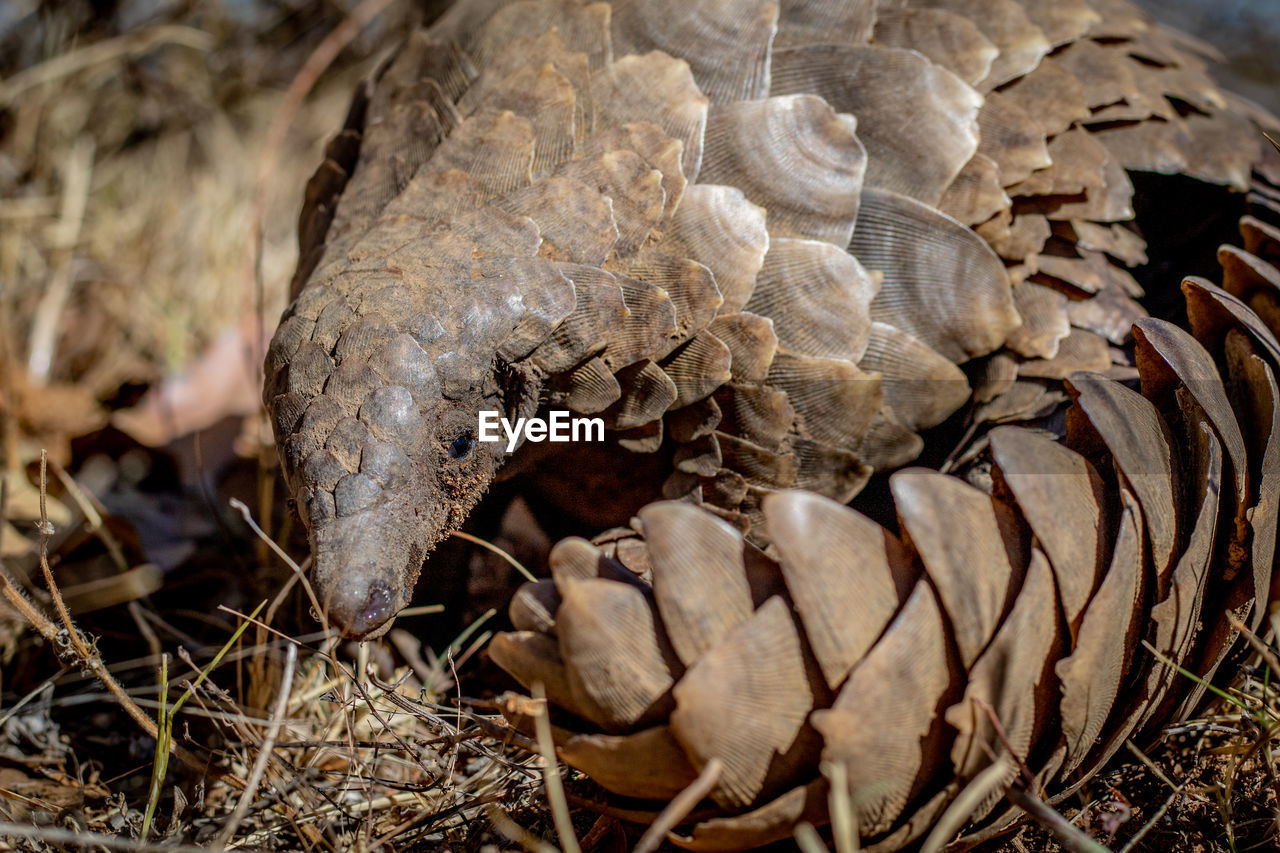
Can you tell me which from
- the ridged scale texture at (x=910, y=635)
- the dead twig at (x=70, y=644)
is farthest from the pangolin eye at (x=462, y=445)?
the dead twig at (x=70, y=644)

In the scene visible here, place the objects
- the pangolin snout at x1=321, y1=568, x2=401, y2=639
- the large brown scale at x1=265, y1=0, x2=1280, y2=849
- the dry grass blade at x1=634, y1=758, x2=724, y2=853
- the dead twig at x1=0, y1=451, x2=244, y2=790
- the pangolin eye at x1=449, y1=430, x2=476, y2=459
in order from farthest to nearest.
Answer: the pangolin eye at x1=449, y1=430, x2=476, y2=459, the dead twig at x1=0, y1=451, x2=244, y2=790, the pangolin snout at x1=321, y1=568, x2=401, y2=639, the large brown scale at x1=265, y1=0, x2=1280, y2=849, the dry grass blade at x1=634, y1=758, x2=724, y2=853

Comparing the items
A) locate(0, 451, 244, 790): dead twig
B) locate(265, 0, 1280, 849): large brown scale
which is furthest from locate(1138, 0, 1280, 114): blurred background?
locate(0, 451, 244, 790): dead twig

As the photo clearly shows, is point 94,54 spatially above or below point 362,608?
above

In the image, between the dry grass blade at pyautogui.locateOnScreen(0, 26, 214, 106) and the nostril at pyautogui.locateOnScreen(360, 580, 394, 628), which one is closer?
the nostril at pyautogui.locateOnScreen(360, 580, 394, 628)

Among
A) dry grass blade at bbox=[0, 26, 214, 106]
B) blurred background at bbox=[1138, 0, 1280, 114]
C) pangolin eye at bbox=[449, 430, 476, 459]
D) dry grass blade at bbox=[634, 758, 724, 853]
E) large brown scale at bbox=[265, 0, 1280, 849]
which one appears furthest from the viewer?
blurred background at bbox=[1138, 0, 1280, 114]

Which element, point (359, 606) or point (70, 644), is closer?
point (359, 606)

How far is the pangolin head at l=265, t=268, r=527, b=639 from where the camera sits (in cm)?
152

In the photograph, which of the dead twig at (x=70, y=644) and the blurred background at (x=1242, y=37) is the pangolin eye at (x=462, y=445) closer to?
the dead twig at (x=70, y=644)

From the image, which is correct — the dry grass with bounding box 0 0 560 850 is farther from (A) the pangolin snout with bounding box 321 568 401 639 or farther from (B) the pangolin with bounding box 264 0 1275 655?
(B) the pangolin with bounding box 264 0 1275 655

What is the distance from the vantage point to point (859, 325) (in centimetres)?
187

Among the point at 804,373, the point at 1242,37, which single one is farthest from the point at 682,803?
the point at 1242,37

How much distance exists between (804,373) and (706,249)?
0.99 ft

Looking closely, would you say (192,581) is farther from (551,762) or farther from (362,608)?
(551,762)

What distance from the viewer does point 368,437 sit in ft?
5.12
